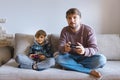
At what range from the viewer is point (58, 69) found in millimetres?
2453

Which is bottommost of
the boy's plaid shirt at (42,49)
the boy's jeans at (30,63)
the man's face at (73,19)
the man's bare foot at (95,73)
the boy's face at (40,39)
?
the man's bare foot at (95,73)

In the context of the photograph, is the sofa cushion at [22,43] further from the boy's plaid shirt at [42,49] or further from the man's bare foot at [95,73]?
the man's bare foot at [95,73]

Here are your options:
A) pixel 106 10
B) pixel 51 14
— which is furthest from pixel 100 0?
pixel 51 14

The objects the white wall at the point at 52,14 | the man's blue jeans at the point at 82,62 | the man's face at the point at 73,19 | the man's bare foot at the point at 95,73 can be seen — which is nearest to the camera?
the man's bare foot at the point at 95,73

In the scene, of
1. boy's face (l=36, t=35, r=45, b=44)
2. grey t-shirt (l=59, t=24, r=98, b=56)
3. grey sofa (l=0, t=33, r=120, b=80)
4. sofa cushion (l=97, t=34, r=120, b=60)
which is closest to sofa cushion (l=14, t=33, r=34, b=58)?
grey sofa (l=0, t=33, r=120, b=80)

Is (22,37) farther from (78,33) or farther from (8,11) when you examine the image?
(78,33)

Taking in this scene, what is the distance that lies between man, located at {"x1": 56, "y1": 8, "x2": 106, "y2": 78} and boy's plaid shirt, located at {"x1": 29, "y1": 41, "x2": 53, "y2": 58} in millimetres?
200

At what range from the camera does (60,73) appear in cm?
233

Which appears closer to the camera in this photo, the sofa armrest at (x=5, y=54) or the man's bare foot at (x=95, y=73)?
the man's bare foot at (x=95, y=73)

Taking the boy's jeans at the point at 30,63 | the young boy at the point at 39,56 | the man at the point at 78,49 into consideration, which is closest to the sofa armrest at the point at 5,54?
the young boy at the point at 39,56

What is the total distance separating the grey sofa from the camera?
231 centimetres

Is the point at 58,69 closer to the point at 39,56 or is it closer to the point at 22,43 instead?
the point at 39,56

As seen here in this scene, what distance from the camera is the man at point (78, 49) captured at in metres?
2.47

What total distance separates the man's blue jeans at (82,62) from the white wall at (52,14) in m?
0.73
